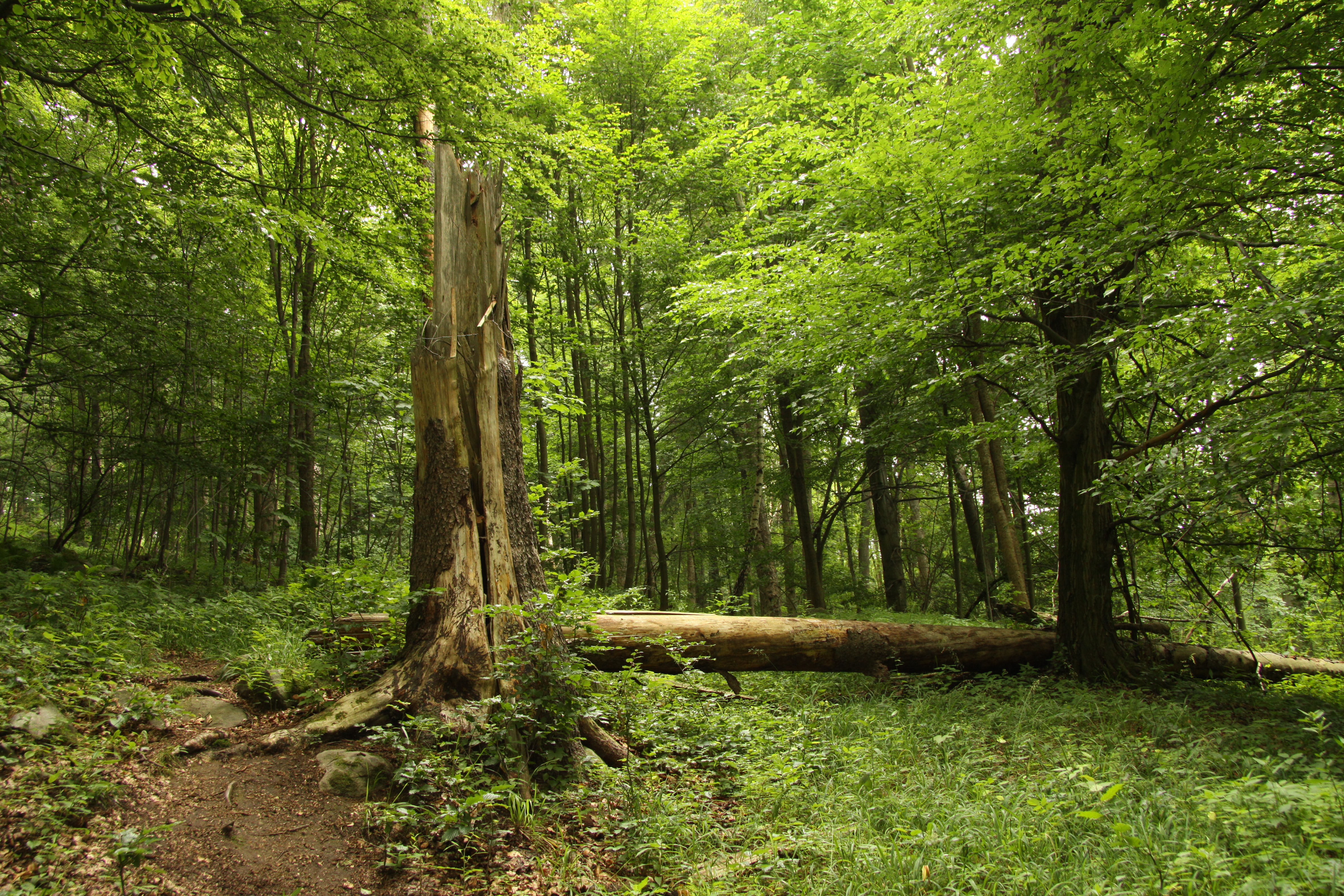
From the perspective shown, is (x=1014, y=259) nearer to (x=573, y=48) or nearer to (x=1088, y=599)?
(x=1088, y=599)

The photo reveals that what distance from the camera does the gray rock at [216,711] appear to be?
162 inches

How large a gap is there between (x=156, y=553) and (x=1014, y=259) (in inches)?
620

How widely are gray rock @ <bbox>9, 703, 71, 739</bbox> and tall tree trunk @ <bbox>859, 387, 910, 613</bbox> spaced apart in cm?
1102

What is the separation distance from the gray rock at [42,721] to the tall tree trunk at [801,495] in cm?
1040

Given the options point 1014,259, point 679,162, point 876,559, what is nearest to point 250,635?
point 1014,259

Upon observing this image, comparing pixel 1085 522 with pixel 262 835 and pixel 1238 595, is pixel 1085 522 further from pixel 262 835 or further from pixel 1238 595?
pixel 262 835

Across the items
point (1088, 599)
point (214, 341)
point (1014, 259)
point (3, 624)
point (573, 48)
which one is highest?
point (573, 48)

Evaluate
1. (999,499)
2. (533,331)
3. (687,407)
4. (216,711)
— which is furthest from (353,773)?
(687,407)

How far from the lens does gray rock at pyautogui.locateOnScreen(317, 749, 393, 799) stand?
139 inches

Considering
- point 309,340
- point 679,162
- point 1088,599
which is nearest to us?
point 1088,599

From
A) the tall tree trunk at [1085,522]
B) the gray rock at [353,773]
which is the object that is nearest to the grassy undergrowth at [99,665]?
the gray rock at [353,773]

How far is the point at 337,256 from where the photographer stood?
26.6ft

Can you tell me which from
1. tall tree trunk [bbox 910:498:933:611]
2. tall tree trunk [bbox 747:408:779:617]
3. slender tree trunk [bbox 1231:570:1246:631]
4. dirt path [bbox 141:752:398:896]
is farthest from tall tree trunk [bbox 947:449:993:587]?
dirt path [bbox 141:752:398:896]

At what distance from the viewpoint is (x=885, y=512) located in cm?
1366
